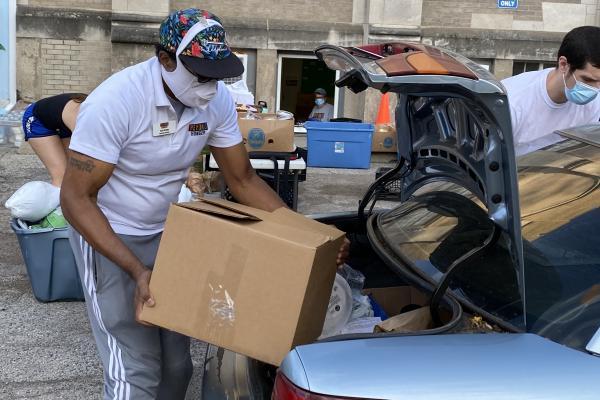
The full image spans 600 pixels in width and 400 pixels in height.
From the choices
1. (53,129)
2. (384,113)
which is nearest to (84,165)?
(53,129)

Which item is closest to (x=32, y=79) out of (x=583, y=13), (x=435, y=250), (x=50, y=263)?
(x=50, y=263)

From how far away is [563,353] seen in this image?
1.85m

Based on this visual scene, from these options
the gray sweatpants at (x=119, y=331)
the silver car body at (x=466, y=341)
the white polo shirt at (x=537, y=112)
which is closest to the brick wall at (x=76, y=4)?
the white polo shirt at (x=537, y=112)

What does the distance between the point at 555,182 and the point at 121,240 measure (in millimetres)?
1498

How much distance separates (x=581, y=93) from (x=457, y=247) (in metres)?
1.32

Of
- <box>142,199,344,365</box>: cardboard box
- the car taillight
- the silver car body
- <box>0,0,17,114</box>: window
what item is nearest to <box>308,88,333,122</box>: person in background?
<box>0,0,17,114</box>: window

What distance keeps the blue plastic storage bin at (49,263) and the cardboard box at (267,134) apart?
9.02ft

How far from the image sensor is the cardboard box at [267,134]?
23.1 feet

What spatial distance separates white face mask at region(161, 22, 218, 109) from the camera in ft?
8.11

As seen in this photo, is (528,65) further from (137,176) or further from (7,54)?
(137,176)

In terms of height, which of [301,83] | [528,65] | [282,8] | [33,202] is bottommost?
[33,202]

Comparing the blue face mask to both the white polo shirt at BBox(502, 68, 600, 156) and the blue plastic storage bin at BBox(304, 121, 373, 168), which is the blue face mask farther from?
the blue plastic storage bin at BBox(304, 121, 373, 168)

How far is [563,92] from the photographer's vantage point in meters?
3.45

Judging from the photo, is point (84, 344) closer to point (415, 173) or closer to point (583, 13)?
point (415, 173)
